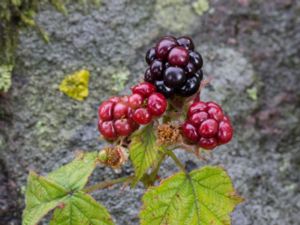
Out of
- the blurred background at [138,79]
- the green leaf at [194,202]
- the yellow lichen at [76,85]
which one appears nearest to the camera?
the green leaf at [194,202]

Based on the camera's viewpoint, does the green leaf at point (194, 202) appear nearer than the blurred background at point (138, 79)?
Yes

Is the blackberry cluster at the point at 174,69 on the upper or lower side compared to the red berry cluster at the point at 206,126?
upper

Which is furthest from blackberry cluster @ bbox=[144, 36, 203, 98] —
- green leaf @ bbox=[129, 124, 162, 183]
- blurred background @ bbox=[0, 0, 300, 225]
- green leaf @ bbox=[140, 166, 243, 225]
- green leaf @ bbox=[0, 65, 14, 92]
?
green leaf @ bbox=[0, 65, 14, 92]

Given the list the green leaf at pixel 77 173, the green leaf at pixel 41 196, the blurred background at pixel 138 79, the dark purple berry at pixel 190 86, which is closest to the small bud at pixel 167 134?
the dark purple berry at pixel 190 86

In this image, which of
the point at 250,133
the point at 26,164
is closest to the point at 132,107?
the point at 26,164

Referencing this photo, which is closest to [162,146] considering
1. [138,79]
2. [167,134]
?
[167,134]

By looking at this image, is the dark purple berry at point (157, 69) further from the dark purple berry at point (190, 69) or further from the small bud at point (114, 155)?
the small bud at point (114, 155)

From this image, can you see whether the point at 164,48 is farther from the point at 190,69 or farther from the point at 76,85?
the point at 76,85

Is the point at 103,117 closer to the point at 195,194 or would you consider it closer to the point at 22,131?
the point at 195,194
